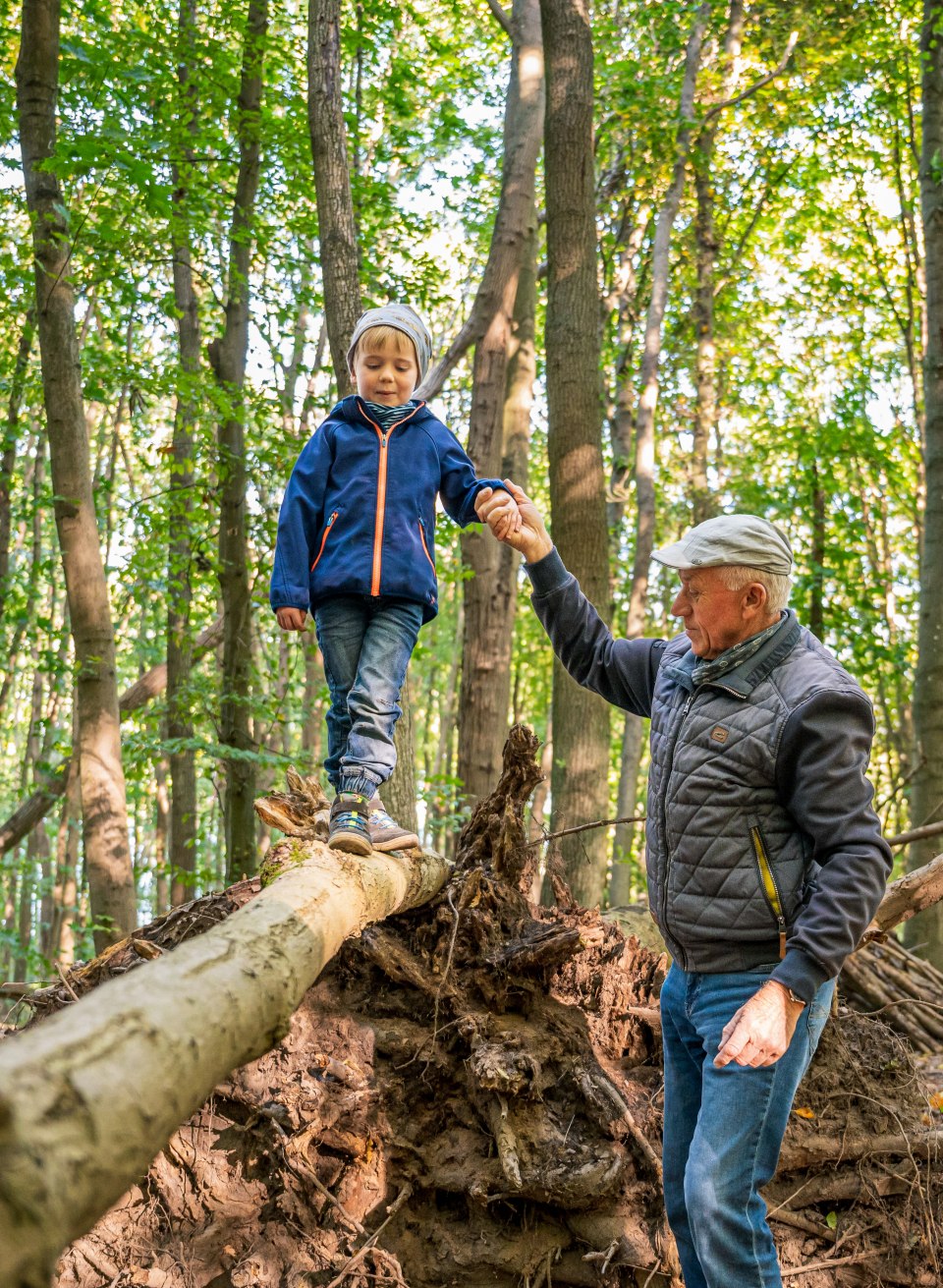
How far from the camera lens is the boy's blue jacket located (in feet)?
13.7

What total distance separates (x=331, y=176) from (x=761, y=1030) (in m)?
5.86

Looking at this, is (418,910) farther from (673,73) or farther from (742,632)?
(673,73)

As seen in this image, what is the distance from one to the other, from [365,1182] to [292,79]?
41.0 feet

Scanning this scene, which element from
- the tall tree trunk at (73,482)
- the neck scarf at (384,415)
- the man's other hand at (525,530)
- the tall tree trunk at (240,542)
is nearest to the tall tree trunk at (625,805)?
the tall tree trunk at (240,542)

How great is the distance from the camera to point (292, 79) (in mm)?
12484

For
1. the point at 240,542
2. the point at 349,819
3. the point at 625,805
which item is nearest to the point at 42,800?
the point at 240,542

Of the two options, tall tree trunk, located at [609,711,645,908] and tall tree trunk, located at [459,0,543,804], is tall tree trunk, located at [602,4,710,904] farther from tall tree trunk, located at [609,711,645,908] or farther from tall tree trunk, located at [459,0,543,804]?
tall tree trunk, located at [459,0,543,804]

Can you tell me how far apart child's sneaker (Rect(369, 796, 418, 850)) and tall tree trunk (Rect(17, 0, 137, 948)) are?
3856mm

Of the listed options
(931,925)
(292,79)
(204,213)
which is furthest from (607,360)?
(931,925)

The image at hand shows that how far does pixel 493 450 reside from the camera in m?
9.42

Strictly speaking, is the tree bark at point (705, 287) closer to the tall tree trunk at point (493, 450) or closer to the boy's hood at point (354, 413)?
the tall tree trunk at point (493, 450)

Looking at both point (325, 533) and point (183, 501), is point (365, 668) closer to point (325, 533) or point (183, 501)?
point (325, 533)

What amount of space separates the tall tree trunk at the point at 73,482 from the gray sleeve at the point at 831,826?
5686 mm

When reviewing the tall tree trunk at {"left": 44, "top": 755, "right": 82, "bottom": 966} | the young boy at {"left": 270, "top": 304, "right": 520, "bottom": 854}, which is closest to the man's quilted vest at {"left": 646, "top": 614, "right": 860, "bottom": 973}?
the young boy at {"left": 270, "top": 304, "right": 520, "bottom": 854}
